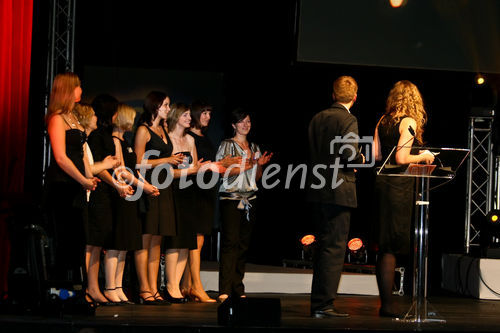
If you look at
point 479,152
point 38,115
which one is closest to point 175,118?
point 38,115

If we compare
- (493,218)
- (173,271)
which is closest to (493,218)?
(493,218)

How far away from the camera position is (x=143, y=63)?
9859mm

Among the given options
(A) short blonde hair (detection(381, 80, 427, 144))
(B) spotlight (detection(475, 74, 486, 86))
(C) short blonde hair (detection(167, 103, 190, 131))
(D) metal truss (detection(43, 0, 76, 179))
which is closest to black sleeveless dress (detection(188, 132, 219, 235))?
(C) short blonde hair (detection(167, 103, 190, 131))

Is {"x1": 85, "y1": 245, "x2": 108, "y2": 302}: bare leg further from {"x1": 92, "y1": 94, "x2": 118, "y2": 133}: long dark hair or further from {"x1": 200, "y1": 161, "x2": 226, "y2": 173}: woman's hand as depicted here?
{"x1": 200, "y1": 161, "x2": 226, "y2": 173}: woman's hand

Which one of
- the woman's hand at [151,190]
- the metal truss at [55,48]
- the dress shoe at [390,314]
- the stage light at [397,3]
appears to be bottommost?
the dress shoe at [390,314]

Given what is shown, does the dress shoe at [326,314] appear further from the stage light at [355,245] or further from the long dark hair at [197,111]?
the stage light at [355,245]

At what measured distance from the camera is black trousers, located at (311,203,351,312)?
4.88 metres

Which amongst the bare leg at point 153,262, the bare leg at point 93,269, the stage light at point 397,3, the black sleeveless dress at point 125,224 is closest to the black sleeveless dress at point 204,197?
the bare leg at point 153,262

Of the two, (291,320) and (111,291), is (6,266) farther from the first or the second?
(291,320)

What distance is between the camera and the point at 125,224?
540cm

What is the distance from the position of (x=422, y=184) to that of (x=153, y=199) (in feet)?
6.54

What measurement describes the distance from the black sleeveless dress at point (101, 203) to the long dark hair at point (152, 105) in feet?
1.30

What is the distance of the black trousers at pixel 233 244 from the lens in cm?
599

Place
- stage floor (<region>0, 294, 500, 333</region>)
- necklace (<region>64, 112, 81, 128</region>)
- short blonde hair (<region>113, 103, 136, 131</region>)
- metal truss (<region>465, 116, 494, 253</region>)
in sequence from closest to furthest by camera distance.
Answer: stage floor (<region>0, 294, 500, 333</region>)
necklace (<region>64, 112, 81, 128</region>)
short blonde hair (<region>113, 103, 136, 131</region>)
metal truss (<region>465, 116, 494, 253</region>)
